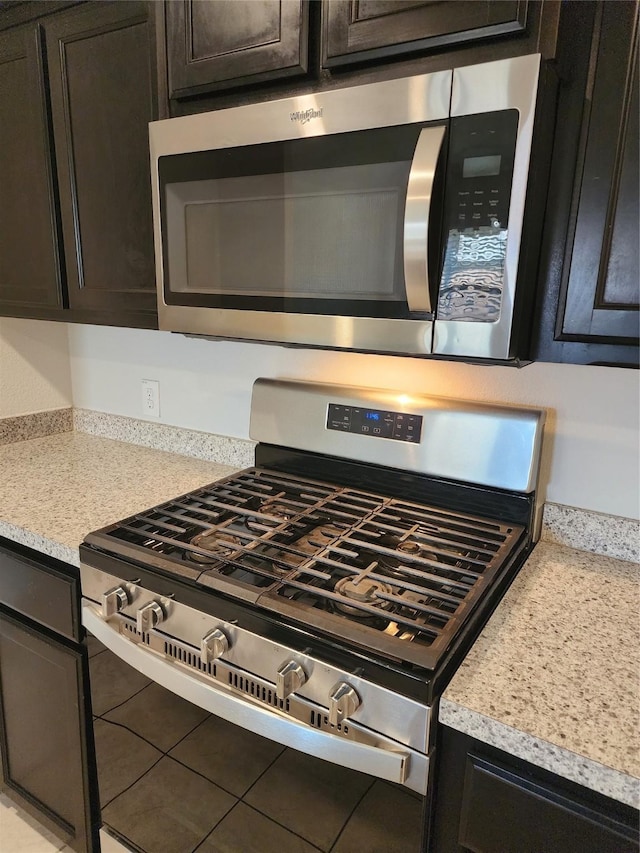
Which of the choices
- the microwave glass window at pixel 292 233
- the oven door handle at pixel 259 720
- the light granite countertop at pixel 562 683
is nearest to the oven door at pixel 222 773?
the oven door handle at pixel 259 720

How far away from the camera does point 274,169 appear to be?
3.43ft

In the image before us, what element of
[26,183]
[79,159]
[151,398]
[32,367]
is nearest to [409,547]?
[151,398]

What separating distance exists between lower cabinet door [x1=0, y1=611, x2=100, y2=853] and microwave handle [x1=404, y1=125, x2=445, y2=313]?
3.39 feet

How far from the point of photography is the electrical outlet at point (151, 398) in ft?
6.00

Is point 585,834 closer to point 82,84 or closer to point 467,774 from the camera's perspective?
point 467,774

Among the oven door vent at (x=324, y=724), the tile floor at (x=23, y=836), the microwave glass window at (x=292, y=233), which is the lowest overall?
the tile floor at (x=23, y=836)

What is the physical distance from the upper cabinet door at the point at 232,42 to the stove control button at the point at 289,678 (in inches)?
39.3

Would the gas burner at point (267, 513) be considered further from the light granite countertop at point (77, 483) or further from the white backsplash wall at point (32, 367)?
the white backsplash wall at point (32, 367)

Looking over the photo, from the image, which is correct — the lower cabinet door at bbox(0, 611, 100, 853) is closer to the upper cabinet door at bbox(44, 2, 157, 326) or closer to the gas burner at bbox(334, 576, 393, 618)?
the gas burner at bbox(334, 576, 393, 618)

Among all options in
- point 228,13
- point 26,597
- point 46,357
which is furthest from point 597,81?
point 46,357

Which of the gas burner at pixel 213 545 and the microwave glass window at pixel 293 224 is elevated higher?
the microwave glass window at pixel 293 224

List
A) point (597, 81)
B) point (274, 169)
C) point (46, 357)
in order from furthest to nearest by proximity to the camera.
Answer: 1. point (46, 357)
2. point (274, 169)
3. point (597, 81)

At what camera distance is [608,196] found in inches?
34.9

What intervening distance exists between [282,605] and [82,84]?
4.14 feet
